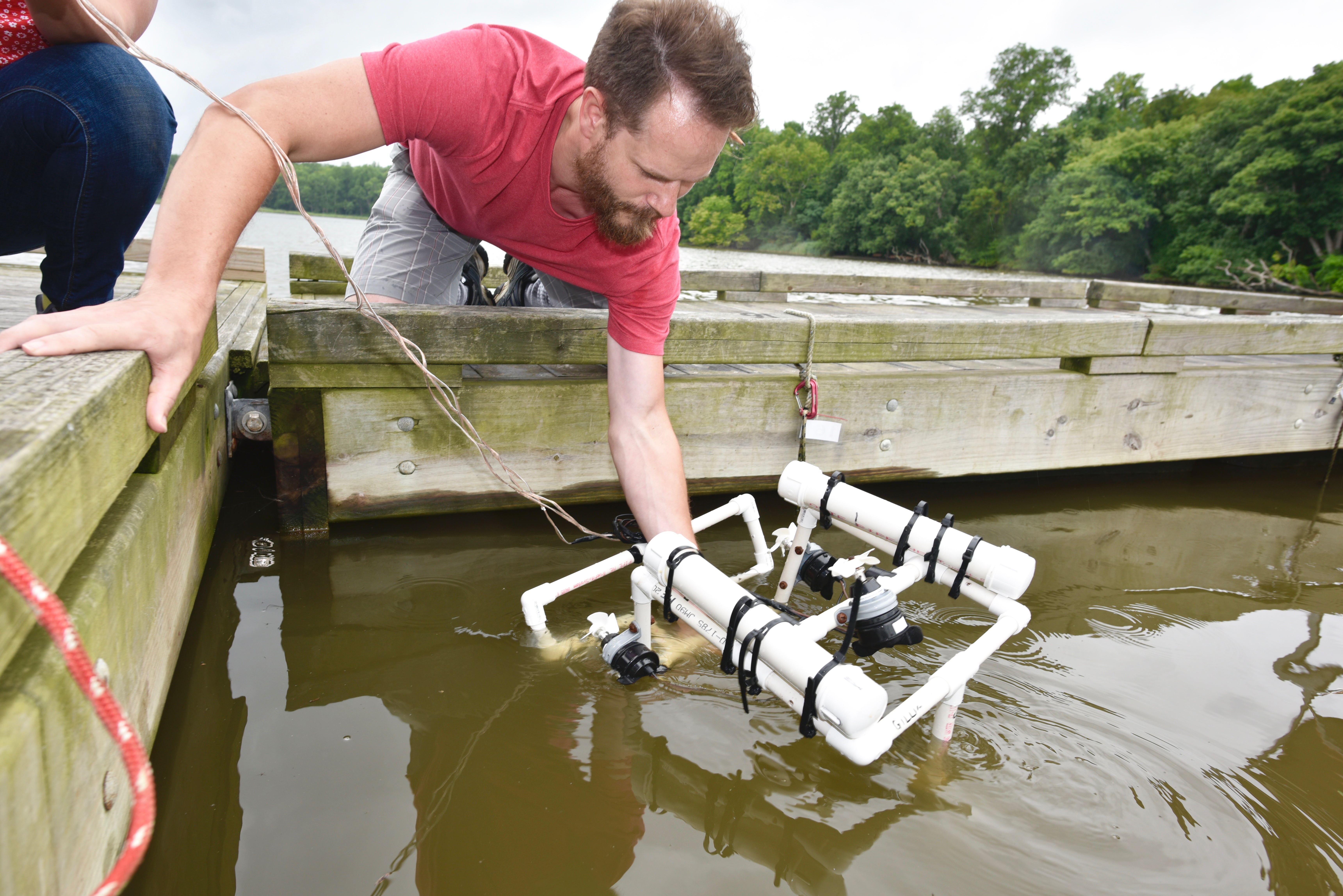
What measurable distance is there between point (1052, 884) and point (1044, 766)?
16.0 inches

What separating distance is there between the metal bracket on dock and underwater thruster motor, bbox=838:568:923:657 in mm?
2435

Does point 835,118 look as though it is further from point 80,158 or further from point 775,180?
point 80,158

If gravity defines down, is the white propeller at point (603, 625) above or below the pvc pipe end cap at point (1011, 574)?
below

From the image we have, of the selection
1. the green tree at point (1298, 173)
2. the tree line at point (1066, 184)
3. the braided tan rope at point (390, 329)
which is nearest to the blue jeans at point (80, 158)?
the braided tan rope at point (390, 329)

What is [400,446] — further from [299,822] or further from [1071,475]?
[1071,475]

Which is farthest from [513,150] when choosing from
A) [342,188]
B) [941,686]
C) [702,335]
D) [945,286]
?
[342,188]

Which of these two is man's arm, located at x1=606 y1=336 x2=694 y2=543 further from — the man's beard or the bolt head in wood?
the bolt head in wood

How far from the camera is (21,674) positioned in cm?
88

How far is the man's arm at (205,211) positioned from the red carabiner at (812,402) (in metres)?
2.04

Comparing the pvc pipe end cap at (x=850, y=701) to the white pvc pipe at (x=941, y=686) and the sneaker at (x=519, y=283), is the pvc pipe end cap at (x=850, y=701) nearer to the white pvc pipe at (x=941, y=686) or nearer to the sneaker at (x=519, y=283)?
the white pvc pipe at (x=941, y=686)

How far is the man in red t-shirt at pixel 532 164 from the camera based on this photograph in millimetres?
1646

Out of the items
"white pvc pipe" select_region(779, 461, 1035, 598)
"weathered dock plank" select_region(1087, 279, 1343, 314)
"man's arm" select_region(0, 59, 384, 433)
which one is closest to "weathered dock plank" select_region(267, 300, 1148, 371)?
"man's arm" select_region(0, 59, 384, 433)

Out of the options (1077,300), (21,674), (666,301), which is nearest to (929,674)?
(666,301)

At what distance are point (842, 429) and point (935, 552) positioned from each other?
1.57 m
